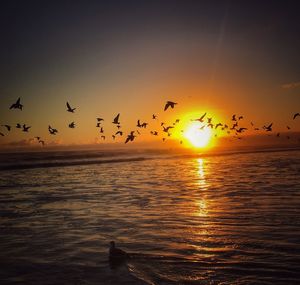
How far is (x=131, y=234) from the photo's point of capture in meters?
14.5

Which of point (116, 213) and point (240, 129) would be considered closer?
point (116, 213)

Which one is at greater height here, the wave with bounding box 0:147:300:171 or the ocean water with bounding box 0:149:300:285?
the wave with bounding box 0:147:300:171

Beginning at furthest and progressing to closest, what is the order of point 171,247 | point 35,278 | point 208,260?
point 171,247 → point 208,260 → point 35,278

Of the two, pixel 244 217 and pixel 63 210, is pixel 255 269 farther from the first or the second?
pixel 63 210

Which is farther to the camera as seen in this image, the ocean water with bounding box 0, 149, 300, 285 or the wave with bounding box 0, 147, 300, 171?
the wave with bounding box 0, 147, 300, 171

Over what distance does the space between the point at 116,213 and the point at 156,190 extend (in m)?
8.54

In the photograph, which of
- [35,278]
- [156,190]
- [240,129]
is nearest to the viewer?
[35,278]

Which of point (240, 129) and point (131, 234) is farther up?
point (240, 129)

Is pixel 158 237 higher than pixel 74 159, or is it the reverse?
pixel 74 159

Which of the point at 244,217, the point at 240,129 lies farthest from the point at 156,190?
the point at 240,129

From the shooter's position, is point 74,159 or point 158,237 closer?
point 158,237

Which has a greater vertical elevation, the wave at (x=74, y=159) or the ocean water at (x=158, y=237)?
the wave at (x=74, y=159)

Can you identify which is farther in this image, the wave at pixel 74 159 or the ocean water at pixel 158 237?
the wave at pixel 74 159

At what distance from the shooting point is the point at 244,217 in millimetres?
16484
